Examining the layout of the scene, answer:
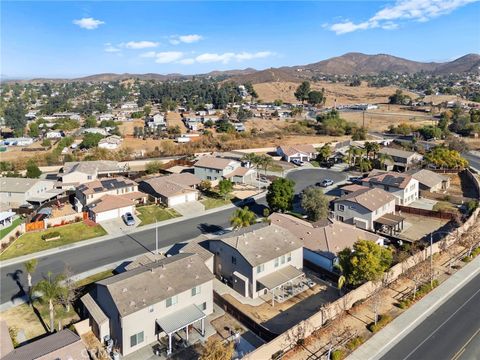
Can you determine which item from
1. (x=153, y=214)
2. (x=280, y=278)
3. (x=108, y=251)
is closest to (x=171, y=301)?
(x=280, y=278)

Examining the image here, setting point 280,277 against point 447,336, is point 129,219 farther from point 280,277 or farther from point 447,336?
point 447,336

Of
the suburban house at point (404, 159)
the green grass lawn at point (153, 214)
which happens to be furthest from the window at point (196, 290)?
the suburban house at point (404, 159)

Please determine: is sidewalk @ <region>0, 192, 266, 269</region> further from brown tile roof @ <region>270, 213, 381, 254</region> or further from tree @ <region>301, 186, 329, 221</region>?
brown tile roof @ <region>270, 213, 381, 254</region>

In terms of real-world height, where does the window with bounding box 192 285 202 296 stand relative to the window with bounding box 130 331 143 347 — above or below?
above

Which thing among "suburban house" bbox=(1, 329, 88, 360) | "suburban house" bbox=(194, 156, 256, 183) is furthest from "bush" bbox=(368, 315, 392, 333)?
"suburban house" bbox=(194, 156, 256, 183)

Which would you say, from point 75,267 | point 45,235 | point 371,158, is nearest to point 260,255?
point 75,267

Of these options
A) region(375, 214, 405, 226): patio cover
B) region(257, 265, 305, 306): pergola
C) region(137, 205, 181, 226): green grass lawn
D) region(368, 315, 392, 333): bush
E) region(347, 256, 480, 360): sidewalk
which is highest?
region(257, 265, 305, 306): pergola

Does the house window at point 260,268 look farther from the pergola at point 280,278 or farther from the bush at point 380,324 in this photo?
the bush at point 380,324
